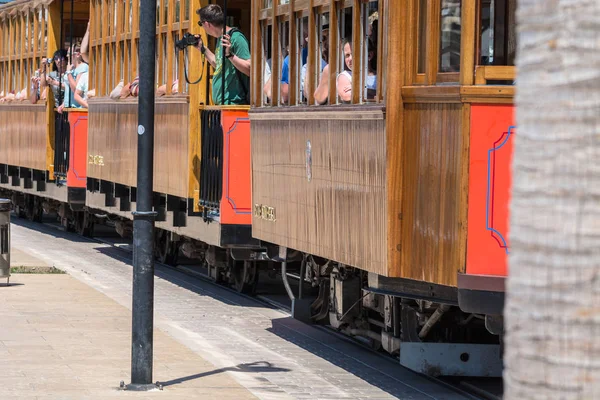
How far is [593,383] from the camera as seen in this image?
218 cm

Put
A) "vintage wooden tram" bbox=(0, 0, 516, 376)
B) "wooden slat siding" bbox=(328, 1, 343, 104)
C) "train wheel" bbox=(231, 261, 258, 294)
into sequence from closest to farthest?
"vintage wooden tram" bbox=(0, 0, 516, 376) < "wooden slat siding" bbox=(328, 1, 343, 104) < "train wheel" bbox=(231, 261, 258, 294)

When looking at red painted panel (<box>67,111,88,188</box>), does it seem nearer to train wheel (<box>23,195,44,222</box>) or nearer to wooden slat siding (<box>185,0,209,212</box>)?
train wheel (<box>23,195,44,222</box>)

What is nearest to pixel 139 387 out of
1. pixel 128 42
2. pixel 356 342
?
pixel 356 342

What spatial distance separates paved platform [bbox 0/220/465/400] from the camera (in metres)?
9.05


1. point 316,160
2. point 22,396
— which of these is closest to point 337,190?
point 316,160

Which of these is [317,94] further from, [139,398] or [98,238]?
[98,238]

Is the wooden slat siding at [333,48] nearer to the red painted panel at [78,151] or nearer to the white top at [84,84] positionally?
the white top at [84,84]

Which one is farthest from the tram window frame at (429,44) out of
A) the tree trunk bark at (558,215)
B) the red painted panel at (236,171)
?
the tree trunk bark at (558,215)

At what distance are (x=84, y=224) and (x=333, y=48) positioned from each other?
13895 millimetres

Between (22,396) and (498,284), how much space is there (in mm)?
2621

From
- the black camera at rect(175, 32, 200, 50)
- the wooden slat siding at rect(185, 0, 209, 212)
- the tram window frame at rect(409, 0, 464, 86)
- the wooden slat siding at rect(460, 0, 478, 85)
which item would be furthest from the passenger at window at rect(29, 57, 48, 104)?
the wooden slat siding at rect(460, 0, 478, 85)

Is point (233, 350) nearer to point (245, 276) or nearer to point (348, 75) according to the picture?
point (348, 75)

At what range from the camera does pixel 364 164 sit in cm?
896

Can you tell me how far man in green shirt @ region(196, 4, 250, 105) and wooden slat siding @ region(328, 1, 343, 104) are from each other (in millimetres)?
3244
